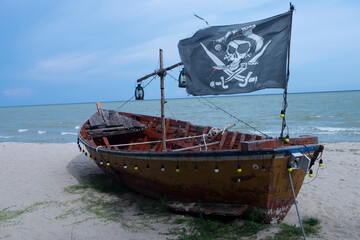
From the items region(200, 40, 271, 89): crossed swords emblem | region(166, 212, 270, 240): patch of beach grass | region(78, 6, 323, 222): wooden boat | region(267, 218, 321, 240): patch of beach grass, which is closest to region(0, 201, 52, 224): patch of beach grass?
region(78, 6, 323, 222): wooden boat

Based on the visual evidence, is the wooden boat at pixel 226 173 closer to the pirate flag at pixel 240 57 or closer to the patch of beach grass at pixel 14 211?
the pirate flag at pixel 240 57

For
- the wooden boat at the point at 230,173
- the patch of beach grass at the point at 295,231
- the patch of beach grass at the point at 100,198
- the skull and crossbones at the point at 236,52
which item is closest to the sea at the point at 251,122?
the wooden boat at the point at 230,173

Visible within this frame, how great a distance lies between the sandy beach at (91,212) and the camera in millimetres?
5148

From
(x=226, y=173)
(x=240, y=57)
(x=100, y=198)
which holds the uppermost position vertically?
(x=240, y=57)

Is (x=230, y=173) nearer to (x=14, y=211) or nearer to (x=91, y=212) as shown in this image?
(x=91, y=212)

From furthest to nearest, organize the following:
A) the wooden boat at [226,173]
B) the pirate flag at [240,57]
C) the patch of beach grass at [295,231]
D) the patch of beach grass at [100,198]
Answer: the patch of beach grass at [100,198] → the patch of beach grass at [295,231] → the wooden boat at [226,173] → the pirate flag at [240,57]

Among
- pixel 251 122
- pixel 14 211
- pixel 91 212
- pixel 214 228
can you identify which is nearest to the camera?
pixel 214 228

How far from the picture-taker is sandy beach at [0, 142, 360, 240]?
5.15 metres

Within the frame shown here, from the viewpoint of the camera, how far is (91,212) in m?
6.21

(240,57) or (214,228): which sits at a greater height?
(240,57)

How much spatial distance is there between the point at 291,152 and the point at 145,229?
9.94 feet

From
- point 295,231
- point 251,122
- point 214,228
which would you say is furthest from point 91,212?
point 251,122

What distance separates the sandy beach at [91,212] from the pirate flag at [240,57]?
2657 millimetres

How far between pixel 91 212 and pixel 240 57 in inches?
183
